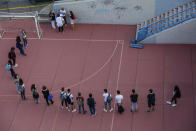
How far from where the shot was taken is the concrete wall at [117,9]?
27.5 meters

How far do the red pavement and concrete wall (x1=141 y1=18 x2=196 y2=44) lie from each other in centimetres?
47

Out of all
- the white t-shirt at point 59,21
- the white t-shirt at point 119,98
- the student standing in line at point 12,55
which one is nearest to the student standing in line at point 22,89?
the student standing in line at point 12,55

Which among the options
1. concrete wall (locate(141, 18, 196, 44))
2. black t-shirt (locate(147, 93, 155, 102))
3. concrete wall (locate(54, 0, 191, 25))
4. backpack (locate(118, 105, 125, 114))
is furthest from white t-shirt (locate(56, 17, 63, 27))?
black t-shirt (locate(147, 93, 155, 102))

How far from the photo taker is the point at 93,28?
28734mm

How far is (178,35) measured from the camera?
26266 mm

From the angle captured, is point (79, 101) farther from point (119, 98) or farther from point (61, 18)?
point (61, 18)

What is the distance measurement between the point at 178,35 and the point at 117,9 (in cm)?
498

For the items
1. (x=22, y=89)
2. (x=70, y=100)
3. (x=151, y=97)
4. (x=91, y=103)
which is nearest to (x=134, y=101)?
(x=151, y=97)

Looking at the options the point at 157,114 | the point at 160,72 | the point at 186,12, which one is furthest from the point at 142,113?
the point at 186,12

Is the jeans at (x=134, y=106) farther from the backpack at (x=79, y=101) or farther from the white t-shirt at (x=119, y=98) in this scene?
the backpack at (x=79, y=101)

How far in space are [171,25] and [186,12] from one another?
150 cm

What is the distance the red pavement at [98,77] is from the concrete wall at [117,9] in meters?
0.61

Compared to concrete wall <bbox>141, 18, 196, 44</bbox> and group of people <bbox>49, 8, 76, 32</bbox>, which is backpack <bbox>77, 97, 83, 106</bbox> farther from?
group of people <bbox>49, 8, 76, 32</bbox>

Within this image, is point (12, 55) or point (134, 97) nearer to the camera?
point (134, 97)
